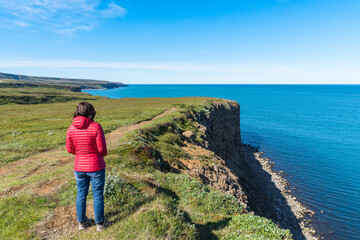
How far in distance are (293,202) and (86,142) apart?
4536 centimetres

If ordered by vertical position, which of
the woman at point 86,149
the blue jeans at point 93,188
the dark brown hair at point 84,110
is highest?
the dark brown hair at point 84,110

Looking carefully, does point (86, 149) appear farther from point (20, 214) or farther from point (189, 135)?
point (189, 135)

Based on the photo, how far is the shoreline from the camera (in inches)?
1246

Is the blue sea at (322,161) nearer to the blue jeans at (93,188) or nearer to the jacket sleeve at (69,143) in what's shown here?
the blue jeans at (93,188)

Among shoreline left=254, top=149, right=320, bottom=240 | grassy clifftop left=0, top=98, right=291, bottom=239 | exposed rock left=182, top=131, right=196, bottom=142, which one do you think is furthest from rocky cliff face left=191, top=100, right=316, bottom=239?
grassy clifftop left=0, top=98, right=291, bottom=239

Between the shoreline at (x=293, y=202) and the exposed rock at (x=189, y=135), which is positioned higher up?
the exposed rock at (x=189, y=135)

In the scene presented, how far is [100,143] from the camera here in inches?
247

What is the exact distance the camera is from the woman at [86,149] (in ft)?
20.5

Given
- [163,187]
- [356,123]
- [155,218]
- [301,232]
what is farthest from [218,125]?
[356,123]

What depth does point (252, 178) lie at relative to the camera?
46.0 meters

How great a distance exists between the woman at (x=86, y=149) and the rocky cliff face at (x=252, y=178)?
14764mm

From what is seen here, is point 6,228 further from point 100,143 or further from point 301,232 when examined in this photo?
point 301,232

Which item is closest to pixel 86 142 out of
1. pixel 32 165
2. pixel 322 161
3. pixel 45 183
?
pixel 45 183

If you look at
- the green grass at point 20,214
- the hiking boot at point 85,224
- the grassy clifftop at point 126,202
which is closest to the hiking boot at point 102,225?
the grassy clifftop at point 126,202
